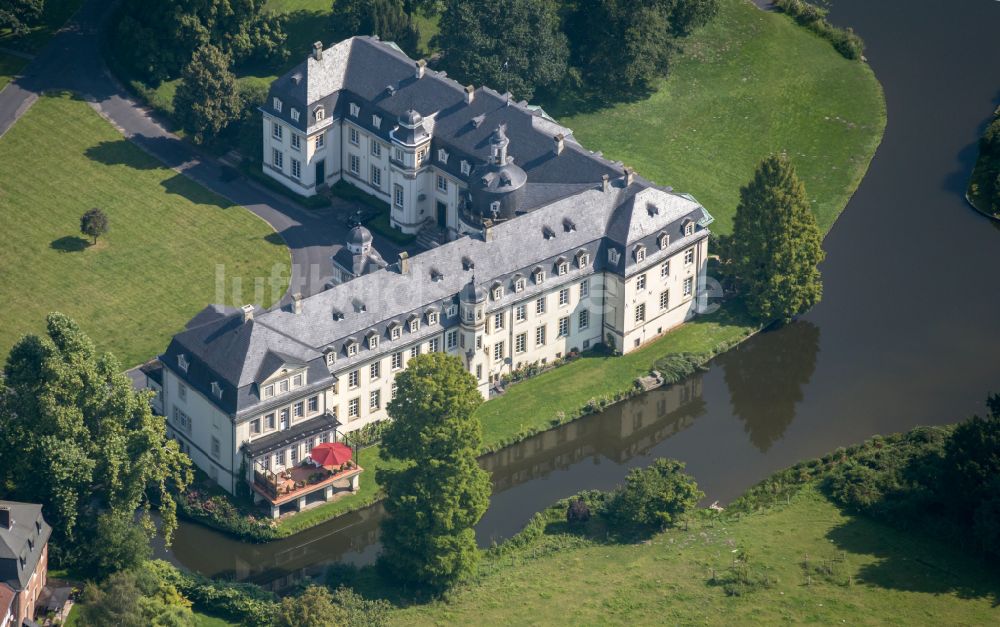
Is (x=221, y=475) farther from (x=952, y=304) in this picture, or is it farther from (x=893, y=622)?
(x=952, y=304)

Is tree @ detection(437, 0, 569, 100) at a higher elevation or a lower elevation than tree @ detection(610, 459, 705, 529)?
higher

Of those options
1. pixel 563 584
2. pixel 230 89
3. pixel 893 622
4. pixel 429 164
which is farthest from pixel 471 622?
pixel 230 89

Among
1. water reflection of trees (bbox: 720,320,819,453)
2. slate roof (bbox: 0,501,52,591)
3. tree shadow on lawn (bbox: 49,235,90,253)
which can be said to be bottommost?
water reflection of trees (bbox: 720,320,819,453)

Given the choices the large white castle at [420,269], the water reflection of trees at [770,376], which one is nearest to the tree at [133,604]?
the large white castle at [420,269]

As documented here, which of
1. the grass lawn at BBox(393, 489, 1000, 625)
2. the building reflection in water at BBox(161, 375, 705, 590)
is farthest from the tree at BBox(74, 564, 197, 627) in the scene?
the grass lawn at BBox(393, 489, 1000, 625)

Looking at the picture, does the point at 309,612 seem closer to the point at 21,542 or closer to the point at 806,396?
the point at 21,542

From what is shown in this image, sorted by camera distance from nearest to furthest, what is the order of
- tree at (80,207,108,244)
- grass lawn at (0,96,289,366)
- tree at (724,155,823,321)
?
1. grass lawn at (0,96,289,366)
2. tree at (724,155,823,321)
3. tree at (80,207,108,244)

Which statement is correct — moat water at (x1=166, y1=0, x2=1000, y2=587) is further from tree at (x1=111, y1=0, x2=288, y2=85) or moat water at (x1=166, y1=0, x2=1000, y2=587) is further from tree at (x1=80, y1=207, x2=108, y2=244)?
tree at (x1=111, y1=0, x2=288, y2=85)

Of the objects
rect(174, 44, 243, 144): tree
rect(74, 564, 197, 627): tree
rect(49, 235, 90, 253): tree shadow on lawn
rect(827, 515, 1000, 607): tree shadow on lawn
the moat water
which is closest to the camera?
rect(74, 564, 197, 627): tree

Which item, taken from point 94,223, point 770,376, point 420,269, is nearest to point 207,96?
point 94,223
